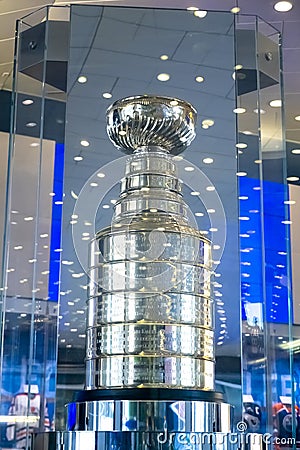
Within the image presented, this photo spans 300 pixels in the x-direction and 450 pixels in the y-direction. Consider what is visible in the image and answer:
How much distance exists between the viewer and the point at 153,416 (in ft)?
3.41

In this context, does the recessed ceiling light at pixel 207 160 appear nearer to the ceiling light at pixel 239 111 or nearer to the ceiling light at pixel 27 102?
the ceiling light at pixel 239 111

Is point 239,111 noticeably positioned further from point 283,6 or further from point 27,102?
point 283,6

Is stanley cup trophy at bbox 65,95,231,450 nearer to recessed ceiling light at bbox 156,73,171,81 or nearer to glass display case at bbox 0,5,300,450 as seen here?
glass display case at bbox 0,5,300,450

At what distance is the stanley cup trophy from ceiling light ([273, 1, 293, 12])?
177 centimetres

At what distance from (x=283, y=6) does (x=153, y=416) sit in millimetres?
2173

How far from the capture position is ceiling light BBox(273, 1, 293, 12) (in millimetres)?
2821

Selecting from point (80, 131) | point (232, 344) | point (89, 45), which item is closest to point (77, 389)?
point (232, 344)

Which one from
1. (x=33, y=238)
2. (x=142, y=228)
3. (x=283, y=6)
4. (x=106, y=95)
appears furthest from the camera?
(x=283, y=6)

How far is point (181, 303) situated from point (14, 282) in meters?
0.50

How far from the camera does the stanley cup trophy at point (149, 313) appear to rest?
41.1 inches

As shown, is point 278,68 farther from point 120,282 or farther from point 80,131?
point 120,282

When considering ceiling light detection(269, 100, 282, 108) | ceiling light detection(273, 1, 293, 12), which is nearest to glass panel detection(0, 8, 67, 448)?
ceiling light detection(269, 100, 282, 108)

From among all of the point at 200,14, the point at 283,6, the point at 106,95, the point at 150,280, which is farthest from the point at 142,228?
the point at 283,6

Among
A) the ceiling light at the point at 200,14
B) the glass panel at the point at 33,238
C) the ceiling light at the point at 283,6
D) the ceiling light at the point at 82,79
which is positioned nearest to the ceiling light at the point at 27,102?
the glass panel at the point at 33,238
